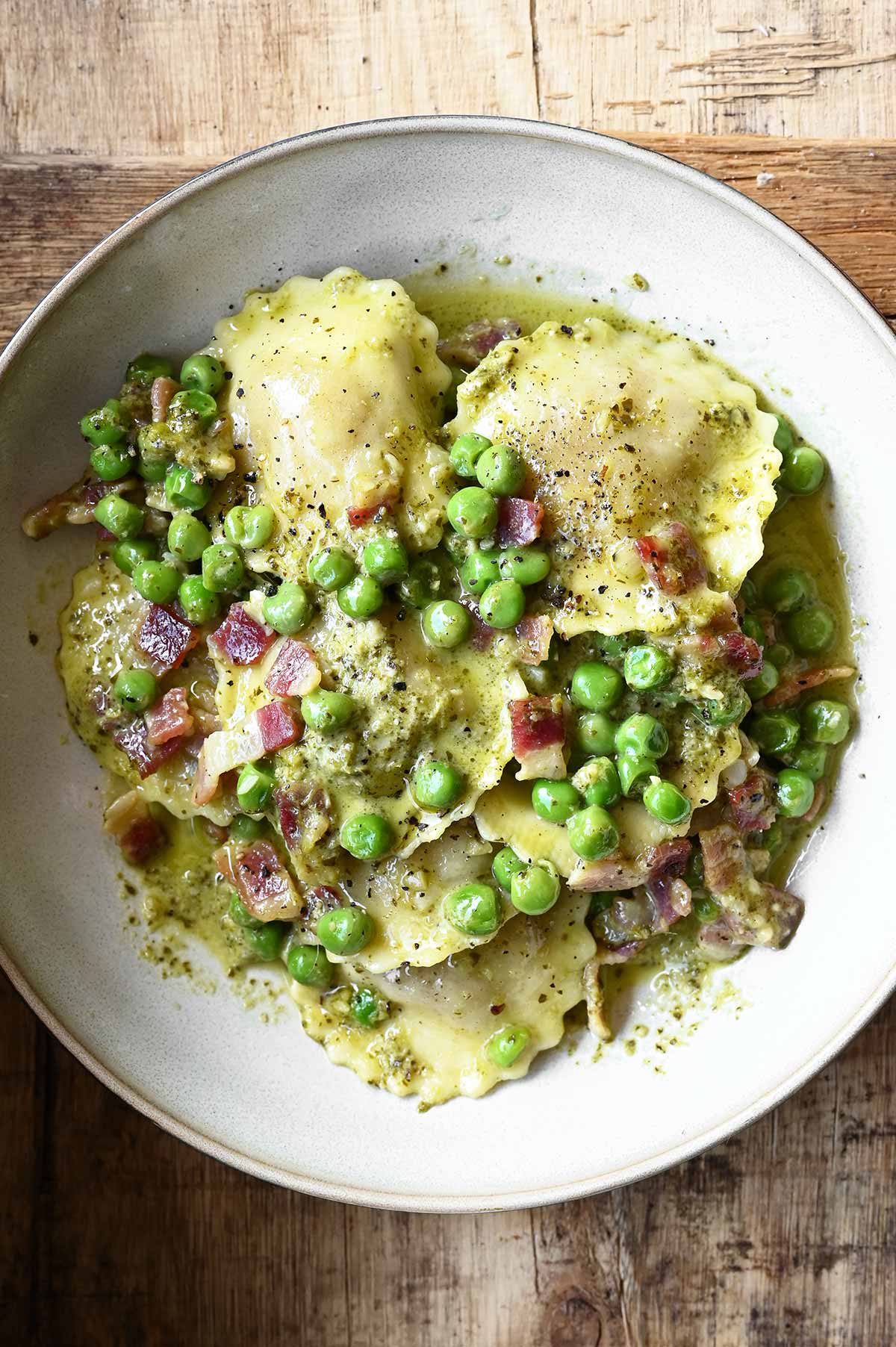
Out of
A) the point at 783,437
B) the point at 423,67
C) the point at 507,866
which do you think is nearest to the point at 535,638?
the point at 507,866

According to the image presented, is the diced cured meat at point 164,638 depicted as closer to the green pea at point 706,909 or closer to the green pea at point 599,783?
the green pea at point 599,783

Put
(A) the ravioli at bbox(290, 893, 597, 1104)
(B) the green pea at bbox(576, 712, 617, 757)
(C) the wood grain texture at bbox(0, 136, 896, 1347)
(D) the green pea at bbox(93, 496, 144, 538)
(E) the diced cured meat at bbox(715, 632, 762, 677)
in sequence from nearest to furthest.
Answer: (E) the diced cured meat at bbox(715, 632, 762, 677) → (B) the green pea at bbox(576, 712, 617, 757) → (D) the green pea at bbox(93, 496, 144, 538) → (A) the ravioli at bbox(290, 893, 597, 1104) → (C) the wood grain texture at bbox(0, 136, 896, 1347)

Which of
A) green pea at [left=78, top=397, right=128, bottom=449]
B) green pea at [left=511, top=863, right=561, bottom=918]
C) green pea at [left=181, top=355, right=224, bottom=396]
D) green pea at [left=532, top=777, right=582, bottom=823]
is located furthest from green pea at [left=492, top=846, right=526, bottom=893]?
green pea at [left=78, top=397, right=128, bottom=449]

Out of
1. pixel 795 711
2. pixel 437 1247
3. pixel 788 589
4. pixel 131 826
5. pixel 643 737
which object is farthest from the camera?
pixel 437 1247

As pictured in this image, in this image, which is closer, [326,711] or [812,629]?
[326,711]

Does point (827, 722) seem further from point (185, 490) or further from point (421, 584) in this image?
point (185, 490)

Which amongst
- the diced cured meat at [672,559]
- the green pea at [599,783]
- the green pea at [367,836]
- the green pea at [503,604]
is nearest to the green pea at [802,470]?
the diced cured meat at [672,559]

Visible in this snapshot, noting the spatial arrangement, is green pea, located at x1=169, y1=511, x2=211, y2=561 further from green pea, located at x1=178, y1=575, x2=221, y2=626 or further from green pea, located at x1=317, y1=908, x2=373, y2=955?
green pea, located at x1=317, y1=908, x2=373, y2=955
